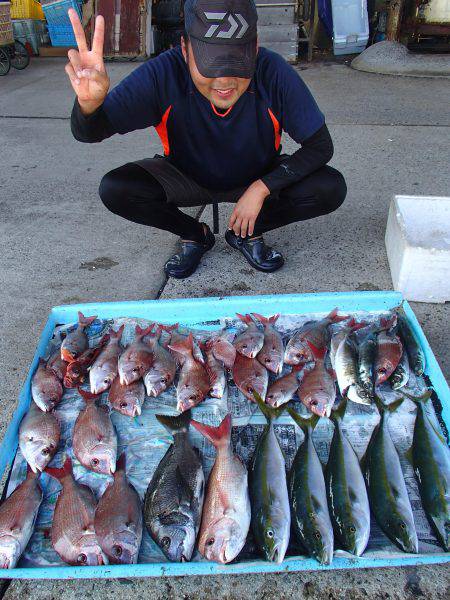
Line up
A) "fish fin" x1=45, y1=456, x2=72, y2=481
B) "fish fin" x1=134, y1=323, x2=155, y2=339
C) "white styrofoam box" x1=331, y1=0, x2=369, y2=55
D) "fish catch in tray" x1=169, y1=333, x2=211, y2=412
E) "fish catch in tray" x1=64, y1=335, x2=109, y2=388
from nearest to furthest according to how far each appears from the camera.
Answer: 1. "fish fin" x1=45, y1=456, x2=72, y2=481
2. "fish catch in tray" x1=169, y1=333, x2=211, y2=412
3. "fish catch in tray" x1=64, y1=335, x2=109, y2=388
4. "fish fin" x1=134, y1=323, x2=155, y2=339
5. "white styrofoam box" x1=331, y1=0, x2=369, y2=55

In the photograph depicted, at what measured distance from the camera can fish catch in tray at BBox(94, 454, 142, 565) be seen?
1458 mm

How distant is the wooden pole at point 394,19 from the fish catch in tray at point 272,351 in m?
7.15

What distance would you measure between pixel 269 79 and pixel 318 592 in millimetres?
2203

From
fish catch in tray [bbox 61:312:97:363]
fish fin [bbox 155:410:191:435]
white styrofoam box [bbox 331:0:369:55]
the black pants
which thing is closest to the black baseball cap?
the black pants

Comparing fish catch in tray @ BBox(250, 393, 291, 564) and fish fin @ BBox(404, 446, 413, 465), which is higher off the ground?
fish catch in tray @ BBox(250, 393, 291, 564)

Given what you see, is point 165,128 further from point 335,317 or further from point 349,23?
point 349,23

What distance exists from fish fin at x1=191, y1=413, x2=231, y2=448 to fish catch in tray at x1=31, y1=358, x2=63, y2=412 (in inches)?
24.0

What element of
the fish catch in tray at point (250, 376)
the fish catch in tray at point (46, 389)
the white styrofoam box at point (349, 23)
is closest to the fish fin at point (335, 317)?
the fish catch in tray at point (250, 376)

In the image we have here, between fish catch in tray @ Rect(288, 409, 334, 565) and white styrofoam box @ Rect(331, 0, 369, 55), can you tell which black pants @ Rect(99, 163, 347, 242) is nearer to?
fish catch in tray @ Rect(288, 409, 334, 565)

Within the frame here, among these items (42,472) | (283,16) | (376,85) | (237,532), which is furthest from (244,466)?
(283,16)

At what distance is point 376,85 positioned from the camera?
6.48 m

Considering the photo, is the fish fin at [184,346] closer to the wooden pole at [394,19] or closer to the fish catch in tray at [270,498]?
the fish catch in tray at [270,498]

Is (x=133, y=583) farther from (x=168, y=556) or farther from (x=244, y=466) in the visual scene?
(x=244, y=466)

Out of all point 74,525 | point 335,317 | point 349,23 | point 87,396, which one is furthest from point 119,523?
point 349,23
